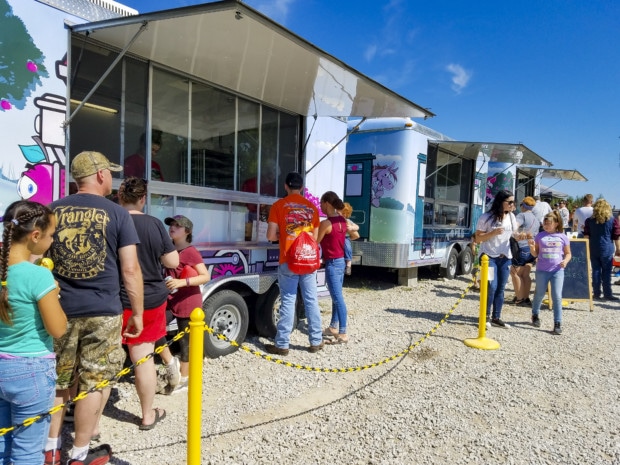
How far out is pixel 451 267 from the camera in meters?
9.79

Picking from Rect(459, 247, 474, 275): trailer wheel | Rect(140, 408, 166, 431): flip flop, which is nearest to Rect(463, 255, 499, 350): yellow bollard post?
Rect(140, 408, 166, 431): flip flop

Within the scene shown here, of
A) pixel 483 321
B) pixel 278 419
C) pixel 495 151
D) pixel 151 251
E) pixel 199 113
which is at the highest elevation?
pixel 495 151

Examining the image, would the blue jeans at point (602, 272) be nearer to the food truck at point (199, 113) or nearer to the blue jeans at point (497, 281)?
the blue jeans at point (497, 281)

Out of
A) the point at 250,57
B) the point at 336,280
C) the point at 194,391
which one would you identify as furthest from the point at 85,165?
the point at 336,280

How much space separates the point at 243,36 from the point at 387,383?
2.97 m

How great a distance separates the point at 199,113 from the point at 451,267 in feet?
22.7

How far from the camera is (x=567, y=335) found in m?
5.55

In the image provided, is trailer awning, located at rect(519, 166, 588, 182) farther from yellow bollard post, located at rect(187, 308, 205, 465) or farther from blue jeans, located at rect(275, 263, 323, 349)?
yellow bollard post, located at rect(187, 308, 205, 465)

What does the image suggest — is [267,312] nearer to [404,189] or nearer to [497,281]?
[497,281]

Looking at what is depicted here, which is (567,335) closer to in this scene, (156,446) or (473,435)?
(473,435)

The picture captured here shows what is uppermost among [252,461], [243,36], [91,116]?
[243,36]

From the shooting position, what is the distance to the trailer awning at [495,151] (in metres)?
8.52

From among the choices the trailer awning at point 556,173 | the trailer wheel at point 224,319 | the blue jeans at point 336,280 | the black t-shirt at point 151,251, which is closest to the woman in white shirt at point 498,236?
the blue jeans at point 336,280

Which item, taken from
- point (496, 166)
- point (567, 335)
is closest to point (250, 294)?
point (567, 335)
